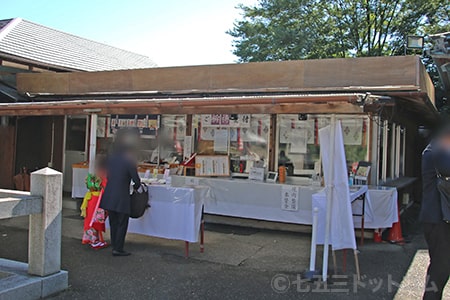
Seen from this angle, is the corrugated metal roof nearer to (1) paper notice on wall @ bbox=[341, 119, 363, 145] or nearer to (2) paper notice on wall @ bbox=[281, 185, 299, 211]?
(2) paper notice on wall @ bbox=[281, 185, 299, 211]

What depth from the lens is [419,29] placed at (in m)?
19.1

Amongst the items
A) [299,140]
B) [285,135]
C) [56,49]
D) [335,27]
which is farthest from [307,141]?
[335,27]

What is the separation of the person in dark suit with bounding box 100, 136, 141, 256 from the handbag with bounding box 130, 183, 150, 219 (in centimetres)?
9

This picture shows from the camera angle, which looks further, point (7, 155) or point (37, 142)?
point (37, 142)

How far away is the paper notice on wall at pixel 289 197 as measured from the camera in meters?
7.71

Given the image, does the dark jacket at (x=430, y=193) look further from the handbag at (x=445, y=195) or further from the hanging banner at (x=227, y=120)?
the hanging banner at (x=227, y=120)

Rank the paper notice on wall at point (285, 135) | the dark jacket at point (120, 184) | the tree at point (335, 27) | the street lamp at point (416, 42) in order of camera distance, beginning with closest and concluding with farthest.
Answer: the dark jacket at point (120, 184)
the street lamp at point (416, 42)
the paper notice on wall at point (285, 135)
the tree at point (335, 27)

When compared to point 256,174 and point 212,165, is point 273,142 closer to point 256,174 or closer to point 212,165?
point 256,174

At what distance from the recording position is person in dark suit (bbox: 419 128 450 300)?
12.3 ft

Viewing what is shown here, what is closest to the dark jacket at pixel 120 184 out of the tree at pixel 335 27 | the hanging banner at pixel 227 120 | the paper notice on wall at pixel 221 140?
the paper notice on wall at pixel 221 140

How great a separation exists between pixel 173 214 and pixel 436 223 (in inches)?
143

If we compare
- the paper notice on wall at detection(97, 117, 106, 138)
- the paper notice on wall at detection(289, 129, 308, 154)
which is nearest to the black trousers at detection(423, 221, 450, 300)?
the paper notice on wall at detection(289, 129, 308, 154)

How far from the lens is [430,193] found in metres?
3.91

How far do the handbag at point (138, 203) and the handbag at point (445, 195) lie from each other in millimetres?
4010
